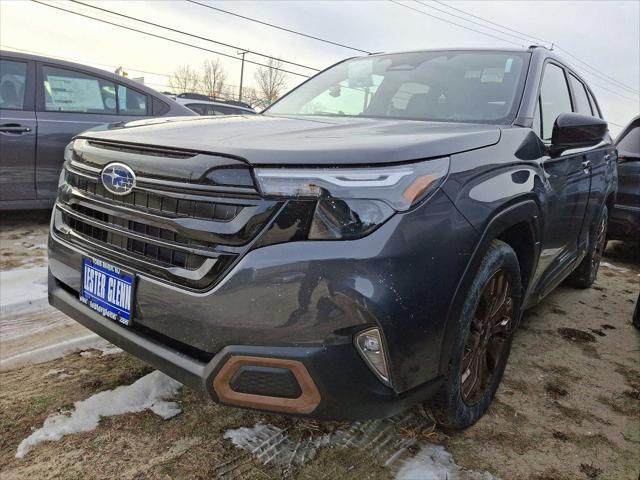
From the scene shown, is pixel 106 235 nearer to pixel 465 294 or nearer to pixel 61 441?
pixel 61 441

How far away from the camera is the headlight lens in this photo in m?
1.47

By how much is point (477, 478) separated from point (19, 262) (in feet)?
11.7

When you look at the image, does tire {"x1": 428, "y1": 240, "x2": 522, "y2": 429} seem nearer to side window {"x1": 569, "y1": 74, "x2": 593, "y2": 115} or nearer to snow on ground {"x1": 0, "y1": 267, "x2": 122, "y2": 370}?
snow on ground {"x1": 0, "y1": 267, "x2": 122, "y2": 370}

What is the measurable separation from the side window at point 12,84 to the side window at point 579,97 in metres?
4.48

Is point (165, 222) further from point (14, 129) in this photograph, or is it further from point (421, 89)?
point (14, 129)

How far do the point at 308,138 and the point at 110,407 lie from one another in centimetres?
142

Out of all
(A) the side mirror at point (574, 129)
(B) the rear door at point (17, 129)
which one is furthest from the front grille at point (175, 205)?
(B) the rear door at point (17, 129)

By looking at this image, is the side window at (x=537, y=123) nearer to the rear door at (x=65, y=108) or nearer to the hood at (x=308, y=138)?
the hood at (x=308, y=138)

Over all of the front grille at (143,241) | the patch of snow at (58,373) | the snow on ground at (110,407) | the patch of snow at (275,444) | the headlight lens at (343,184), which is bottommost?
the patch of snow at (58,373)

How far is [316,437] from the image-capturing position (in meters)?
2.03

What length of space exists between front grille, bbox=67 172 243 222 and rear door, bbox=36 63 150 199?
3179mm

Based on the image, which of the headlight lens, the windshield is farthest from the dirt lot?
the windshield

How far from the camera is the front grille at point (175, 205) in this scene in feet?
4.98

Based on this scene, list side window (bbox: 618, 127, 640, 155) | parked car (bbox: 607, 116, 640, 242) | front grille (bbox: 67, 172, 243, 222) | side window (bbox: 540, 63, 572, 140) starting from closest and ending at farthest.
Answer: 1. front grille (bbox: 67, 172, 243, 222)
2. side window (bbox: 540, 63, 572, 140)
3. parked car (bbox: 607, 116, 640, 242)
4. side window (bbox: 618, 127, 640, 155)
